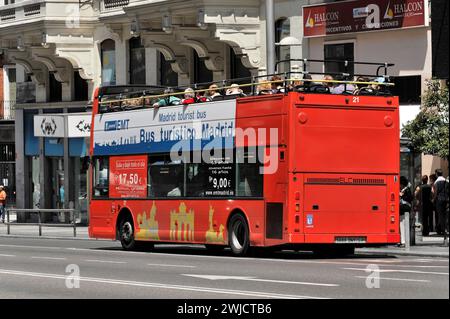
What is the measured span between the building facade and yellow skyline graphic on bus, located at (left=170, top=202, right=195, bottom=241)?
7.89 meters

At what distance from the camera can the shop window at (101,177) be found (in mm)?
31141

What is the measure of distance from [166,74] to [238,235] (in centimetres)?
1986

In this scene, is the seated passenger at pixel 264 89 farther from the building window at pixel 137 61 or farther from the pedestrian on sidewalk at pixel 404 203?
the building window at pixel 137 61

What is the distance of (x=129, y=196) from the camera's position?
30.0 m

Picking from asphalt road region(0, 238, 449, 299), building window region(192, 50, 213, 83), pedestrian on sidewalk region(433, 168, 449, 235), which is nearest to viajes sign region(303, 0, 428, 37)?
pedestrian on sidewalk region(433, 168, 449, 235)

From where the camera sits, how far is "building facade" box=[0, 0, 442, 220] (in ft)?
116

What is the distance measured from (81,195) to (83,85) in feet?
14.5

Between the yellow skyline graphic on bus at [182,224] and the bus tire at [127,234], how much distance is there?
6.27ft

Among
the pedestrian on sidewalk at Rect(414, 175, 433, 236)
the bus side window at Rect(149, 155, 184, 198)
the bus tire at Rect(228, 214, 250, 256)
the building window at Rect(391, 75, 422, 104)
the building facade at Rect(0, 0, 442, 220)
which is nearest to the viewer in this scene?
the bus tire at Rect(228, 214, 250, 256)

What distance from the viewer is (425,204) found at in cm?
3153

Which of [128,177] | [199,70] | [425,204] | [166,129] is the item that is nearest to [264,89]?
[166,129]

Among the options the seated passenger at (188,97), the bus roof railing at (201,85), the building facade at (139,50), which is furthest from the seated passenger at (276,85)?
the building facade at (139,50)

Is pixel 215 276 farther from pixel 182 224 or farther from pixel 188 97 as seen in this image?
pixel 188 97

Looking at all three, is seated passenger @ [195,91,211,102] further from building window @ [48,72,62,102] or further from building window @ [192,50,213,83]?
building window @ [48,72,62,102]
